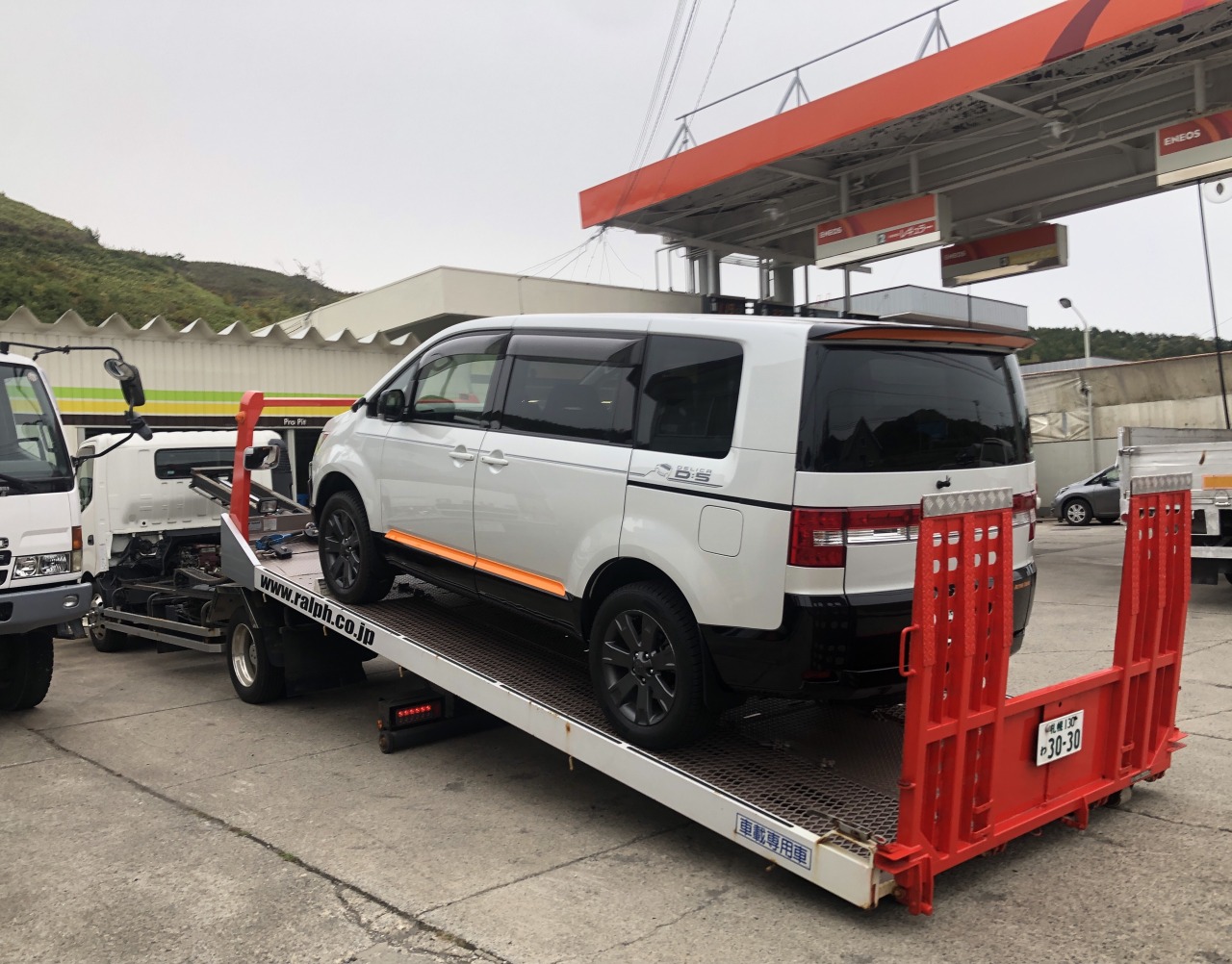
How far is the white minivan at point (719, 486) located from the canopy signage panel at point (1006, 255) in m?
13.4

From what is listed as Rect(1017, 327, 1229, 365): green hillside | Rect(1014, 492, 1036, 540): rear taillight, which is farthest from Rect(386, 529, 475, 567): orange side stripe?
Rect(1017, 327, 1229, 365): green hillside

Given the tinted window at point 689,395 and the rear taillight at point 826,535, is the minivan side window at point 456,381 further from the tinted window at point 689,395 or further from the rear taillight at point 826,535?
the rear taillight at point 826,535

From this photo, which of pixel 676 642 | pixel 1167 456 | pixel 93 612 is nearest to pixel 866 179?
pixel 1167 456

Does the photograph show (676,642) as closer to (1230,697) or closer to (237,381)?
(1230,697)

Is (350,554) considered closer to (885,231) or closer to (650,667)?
(650,667)

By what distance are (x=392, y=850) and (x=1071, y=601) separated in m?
9.73

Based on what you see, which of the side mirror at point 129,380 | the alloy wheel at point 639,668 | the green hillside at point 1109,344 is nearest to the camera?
the alloy wheel at point 639,668

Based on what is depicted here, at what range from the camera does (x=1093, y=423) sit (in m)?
27.6

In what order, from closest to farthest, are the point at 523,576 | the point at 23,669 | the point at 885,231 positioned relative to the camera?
1. the point at 523,576
2. the point at 23,669
3. the point at 885,231

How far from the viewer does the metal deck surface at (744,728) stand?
13.8 ft

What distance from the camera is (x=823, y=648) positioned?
408 centimetres

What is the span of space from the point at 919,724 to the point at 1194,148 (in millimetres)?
11302

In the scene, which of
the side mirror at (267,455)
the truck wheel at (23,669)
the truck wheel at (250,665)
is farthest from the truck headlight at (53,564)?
the side mirror at (267,455)

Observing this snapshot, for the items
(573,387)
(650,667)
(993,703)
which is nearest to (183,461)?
(573,387)
